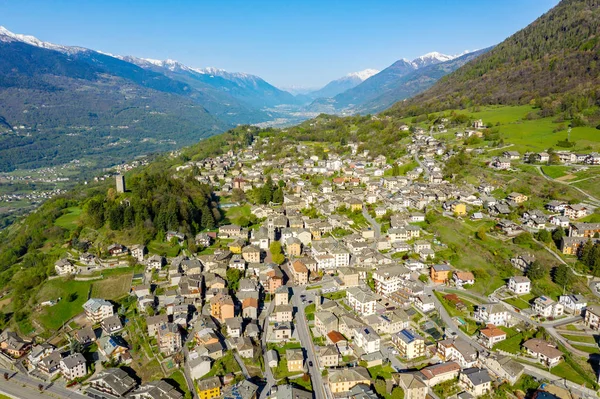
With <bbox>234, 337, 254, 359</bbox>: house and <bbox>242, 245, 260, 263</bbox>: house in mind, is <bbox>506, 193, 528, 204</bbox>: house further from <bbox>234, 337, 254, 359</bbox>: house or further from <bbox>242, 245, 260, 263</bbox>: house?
<bbox>234, 337, 254, 359</bbox>: house

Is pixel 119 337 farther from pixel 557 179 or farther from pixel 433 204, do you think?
pixel 557 179

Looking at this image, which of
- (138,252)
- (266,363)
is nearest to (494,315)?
(266,363)

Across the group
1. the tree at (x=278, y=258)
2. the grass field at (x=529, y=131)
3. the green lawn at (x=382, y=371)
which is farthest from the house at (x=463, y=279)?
the grass field at (x=529, y=131)

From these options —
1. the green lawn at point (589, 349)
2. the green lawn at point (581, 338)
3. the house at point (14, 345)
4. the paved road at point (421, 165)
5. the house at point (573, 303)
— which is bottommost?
the house at point (14, 345)

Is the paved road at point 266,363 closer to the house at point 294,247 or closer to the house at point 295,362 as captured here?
the house at point 295,362

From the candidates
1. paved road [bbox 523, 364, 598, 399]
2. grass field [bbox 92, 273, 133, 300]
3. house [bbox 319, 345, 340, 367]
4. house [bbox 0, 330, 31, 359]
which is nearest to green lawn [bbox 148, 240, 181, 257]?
grass field [bbox 92, 273, 133, 300]

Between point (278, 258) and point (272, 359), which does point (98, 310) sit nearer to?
point (278, 258)
